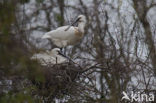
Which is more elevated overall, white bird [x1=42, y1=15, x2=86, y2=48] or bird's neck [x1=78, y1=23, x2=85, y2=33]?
bird's neck [x1=78, y1=23, x2=85, y2=33]

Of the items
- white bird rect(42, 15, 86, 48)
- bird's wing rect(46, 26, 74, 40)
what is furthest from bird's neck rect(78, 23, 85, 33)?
bird's wing rect(46, 26, 74, 40)

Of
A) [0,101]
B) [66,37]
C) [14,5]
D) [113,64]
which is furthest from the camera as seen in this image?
[66,37]

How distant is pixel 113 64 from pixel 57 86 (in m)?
1.11

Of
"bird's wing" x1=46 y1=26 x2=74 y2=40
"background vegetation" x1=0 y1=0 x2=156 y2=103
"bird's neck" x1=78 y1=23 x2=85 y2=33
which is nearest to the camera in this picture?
"background vegetation" x1=0 y1=0 x2=156 y2=103

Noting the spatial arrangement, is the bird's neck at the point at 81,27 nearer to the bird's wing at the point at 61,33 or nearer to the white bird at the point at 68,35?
the white bird at the point at 68,35

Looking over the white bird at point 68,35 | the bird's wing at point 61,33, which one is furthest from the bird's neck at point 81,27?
the bird's wing at point 61,33

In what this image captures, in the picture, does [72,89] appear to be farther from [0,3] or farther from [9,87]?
[0,3]

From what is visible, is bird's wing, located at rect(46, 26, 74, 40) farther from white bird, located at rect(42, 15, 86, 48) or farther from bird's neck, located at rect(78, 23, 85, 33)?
bird's neck, located at rect(78, 23, 85, 33)

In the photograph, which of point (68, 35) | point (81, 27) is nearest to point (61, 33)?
point (68, 35)

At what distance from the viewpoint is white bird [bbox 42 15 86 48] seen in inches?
405

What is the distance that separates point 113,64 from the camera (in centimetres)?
775

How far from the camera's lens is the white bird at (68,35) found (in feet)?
33.7

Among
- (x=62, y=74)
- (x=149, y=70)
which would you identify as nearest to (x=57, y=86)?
(x=62, y=74)

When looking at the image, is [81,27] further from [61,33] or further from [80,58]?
[80,58]
